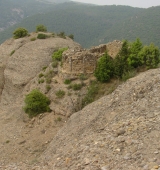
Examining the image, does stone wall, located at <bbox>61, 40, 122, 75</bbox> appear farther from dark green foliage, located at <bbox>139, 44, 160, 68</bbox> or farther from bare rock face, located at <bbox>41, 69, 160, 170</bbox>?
bare rock face, located at <bbox>41, 69, 160, 170</bbox>

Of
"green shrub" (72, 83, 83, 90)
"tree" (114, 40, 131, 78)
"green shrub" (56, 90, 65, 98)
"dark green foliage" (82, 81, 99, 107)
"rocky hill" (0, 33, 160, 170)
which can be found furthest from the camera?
"green shrub" (56, 90, 65, 98)

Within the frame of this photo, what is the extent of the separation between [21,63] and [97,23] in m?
87.2

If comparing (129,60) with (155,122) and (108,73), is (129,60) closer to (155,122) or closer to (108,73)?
(108,73)

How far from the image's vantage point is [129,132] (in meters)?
9.58

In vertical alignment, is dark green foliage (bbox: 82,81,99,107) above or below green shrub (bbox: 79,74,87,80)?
below

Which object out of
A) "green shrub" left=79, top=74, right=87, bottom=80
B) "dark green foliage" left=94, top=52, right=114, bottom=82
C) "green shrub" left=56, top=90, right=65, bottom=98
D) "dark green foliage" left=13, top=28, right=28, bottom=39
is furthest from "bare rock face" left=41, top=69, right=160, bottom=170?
"dark green foliage" left=13, top=28, right=28, bottom=39

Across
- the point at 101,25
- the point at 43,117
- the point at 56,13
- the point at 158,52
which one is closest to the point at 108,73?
the point at 158,52

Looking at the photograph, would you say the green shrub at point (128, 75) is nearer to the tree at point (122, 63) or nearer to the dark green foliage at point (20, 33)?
the tree at point (122, 63)

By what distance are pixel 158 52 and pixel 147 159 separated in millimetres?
9471

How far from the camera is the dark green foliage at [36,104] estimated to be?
17.6 metres

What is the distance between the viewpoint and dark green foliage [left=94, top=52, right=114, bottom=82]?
658 inches

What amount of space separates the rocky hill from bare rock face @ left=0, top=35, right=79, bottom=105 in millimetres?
461

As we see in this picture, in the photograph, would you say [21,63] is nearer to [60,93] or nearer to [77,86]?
[60,93]

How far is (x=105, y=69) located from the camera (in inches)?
658
